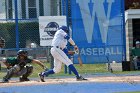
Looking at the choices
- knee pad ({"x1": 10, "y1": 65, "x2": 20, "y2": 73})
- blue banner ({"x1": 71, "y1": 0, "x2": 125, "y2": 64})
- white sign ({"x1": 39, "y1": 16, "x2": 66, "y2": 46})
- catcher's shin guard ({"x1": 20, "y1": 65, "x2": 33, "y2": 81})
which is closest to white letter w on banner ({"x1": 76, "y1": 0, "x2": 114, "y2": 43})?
blue banner ({"x1": 71, "y1": 0, "x2": 125, "y2": 64})

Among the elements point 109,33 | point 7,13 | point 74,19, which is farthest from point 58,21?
point 7,13

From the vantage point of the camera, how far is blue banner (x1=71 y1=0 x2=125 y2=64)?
2061 cm

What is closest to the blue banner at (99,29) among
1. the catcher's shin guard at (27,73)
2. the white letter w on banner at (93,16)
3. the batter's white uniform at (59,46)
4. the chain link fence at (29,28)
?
the white letter w on banner at (93,16)

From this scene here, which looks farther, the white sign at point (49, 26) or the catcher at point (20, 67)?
the white sign at point (49, 26)

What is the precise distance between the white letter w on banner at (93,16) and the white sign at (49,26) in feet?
4.14

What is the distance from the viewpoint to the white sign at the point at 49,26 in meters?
19.8

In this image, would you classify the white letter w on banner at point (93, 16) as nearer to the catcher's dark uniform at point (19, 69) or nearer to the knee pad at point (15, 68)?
the catcher's dark uniform at point (19, 69)

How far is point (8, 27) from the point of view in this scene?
77.0 ft

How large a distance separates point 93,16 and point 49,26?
201 centimetres

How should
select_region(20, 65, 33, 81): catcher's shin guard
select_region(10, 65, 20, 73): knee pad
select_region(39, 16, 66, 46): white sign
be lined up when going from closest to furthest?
select_region(10, 65, 20, 73): knee pad < select_region(20, 65, 33, 81): catcher's shin guard < select_region(39, 16, 66, 46): white sign

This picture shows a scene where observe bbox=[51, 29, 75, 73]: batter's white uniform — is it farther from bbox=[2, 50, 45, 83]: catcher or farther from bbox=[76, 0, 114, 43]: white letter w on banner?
bbox=[76, 0, 114, 43]: white letter w on banner

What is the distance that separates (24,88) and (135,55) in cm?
965

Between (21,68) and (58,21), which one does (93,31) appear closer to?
(58,21)

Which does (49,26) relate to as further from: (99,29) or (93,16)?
(99,29)
